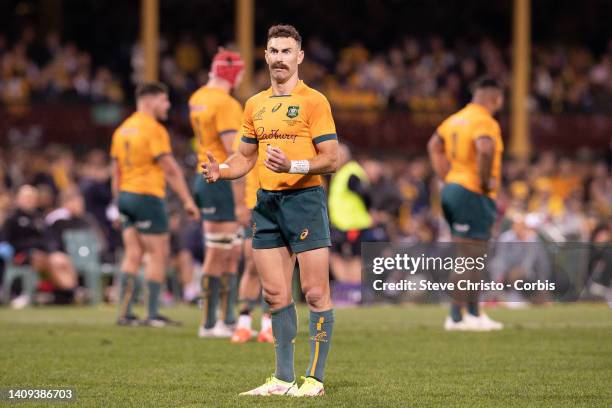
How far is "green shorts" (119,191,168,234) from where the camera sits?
1214cm

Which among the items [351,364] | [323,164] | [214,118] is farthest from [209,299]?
[323,164]

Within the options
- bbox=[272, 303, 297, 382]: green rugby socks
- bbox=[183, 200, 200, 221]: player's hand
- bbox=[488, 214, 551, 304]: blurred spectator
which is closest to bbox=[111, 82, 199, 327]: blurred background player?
bbox=[183, 200, 200, 221]: player's hand

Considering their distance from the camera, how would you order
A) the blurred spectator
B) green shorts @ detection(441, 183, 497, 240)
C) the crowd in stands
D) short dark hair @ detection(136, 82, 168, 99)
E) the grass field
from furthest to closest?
the crowd in stands
the blurred spectator
short dark hair @ detection(136, 82, 168, 99)
green shorts @ detection(441, 183, 497, 240)
the grass field

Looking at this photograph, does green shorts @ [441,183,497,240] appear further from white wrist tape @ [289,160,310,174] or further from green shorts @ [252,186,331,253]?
white wrist tape @ [289,160,310,174]

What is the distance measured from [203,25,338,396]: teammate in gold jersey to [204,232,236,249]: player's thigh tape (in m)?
3.50

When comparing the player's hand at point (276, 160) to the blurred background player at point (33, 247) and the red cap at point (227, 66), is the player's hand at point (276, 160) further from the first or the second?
the blurred background player at point (33, 247)

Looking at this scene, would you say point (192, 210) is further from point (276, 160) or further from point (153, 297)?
point (276, 160)

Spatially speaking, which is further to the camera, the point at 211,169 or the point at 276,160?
the point at 211,169

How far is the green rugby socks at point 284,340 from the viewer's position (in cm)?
754

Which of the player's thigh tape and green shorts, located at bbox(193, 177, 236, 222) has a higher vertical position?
green shorts, located at bbox(193, 177, 236, 222)

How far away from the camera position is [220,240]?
439 inches

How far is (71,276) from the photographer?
669 inches

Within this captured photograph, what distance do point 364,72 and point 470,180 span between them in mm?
15119

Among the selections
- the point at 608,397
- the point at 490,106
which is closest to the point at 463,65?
the point at 490,106
